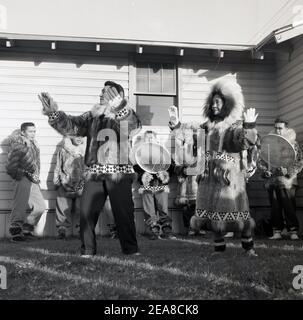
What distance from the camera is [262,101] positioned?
9523 mm

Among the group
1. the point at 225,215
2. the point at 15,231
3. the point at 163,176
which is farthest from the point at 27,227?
the point at 225,215

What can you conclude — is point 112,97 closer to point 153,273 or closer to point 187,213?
point 153,273

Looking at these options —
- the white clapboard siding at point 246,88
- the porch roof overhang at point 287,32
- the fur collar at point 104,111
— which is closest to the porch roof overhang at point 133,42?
the white clapboard siding at point 246,88

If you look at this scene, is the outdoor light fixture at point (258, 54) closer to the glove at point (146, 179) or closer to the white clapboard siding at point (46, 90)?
the white clapboard siding at point (46, 90)

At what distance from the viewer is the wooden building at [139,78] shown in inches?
338

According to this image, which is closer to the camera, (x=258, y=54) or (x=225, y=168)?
(x=225, y=168)

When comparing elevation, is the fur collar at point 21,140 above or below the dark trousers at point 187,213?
above

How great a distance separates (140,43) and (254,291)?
224 inches

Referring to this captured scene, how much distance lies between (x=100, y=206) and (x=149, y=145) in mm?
2552

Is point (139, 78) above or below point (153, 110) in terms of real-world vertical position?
above

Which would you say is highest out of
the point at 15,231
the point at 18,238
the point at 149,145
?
the point at 149,145

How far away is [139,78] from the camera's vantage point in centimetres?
924

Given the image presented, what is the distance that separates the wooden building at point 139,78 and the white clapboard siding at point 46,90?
0.06 ft

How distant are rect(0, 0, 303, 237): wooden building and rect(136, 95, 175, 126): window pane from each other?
0.02 metres
